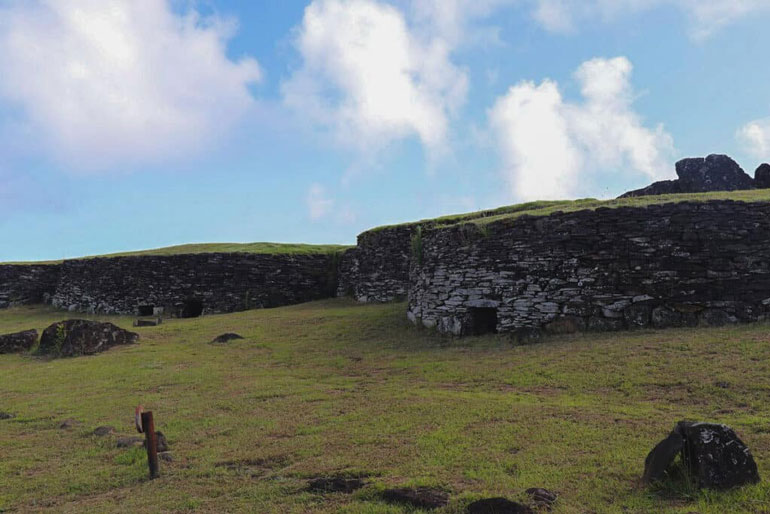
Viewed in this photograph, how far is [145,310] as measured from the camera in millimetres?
25281

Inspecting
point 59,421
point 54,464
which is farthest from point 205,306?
point 54,464

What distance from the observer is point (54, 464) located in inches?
271

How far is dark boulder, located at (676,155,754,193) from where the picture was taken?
2212cm

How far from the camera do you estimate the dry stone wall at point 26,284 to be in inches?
Result: 1171

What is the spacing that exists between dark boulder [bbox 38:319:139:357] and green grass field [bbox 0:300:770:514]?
145cm

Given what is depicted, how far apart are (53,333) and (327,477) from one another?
43.4 ft

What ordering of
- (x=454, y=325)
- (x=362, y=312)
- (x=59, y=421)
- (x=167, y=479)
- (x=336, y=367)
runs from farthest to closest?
1. (x=362, y=312)
2. (x=454, y=325)
3. (x=336, y=367)
4. (x=59, y=421)
5. (x=167, y=479)

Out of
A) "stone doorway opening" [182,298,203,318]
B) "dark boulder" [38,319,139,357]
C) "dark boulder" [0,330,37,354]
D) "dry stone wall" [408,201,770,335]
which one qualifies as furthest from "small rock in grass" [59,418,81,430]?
"stone doorway opening" [182,298,203,318]

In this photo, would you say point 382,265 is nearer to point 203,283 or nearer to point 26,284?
point 203,283

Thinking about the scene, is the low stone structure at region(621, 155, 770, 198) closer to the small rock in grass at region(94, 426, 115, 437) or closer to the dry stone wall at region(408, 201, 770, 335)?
the dry stone wall at region(408, 201, 770, 335)

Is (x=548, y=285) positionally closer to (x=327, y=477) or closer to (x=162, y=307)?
(x=327, y=477)

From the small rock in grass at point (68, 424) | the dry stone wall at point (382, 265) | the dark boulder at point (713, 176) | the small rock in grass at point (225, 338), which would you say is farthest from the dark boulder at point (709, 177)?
the small rock in grass at point (68, 424)

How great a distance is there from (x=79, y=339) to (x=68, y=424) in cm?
750

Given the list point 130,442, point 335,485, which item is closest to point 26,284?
point 130,442
